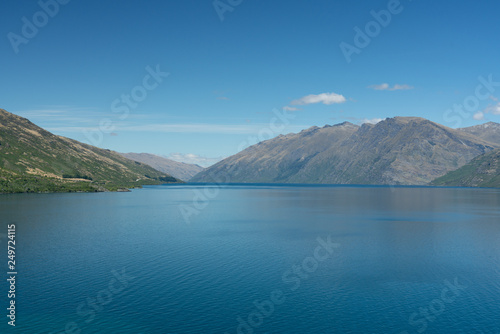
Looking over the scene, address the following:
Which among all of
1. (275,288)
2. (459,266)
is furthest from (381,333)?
(459,266)

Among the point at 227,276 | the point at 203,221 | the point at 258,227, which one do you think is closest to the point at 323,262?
the point at 227,276

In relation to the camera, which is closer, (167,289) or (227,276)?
(167,289)

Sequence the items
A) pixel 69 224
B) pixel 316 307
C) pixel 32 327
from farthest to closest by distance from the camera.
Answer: pixel 69 224 < pixel 316 307 < pixel 32 327

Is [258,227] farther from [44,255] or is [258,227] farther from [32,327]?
[32,327]

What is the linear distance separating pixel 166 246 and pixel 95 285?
1198 inches

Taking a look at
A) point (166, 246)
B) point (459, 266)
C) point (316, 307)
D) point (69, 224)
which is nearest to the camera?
point (316, 307)

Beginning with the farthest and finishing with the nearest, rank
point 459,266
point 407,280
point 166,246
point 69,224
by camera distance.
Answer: point 69,224 → point 166,246 → point 459,266 → point 407,280

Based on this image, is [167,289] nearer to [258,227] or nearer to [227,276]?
[227,276]

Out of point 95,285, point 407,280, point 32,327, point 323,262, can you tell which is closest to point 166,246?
point 95,285

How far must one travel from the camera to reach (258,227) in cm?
11806

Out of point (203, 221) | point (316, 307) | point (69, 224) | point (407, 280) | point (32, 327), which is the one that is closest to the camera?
point (32, 327)

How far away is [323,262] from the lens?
70250 millimetres

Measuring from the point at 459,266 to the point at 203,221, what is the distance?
288 feet

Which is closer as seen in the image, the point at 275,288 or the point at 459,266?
the point at 275,288
